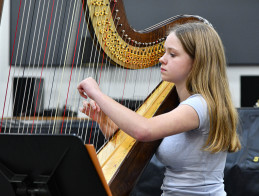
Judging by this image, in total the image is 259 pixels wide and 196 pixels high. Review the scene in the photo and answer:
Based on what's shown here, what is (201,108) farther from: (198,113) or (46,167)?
(46,167)

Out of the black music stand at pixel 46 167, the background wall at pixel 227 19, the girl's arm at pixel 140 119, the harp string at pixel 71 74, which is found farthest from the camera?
the background wall at pixel 227 19

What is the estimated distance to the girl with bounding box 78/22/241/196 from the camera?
1.46 m

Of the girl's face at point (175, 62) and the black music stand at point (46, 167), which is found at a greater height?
the girl's face at point (175, 62)

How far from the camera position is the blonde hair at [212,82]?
1.46 m

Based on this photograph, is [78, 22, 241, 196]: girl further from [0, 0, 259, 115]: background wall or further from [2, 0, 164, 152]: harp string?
[0, 0, 259, 115]: background wall

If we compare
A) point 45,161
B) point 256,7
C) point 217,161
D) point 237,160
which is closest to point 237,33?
point 256,7

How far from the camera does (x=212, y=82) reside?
1.51m

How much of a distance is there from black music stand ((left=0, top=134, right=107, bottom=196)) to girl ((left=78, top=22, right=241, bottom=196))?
1.22 ft

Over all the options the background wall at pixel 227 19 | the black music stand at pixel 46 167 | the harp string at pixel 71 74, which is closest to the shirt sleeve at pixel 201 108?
the harp string at pixel 71 74

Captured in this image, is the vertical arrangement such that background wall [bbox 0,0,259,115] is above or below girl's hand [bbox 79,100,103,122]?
above

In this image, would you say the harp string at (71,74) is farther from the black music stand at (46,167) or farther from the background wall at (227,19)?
the background wall at (227,19)

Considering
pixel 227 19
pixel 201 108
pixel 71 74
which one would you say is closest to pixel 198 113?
pixel 201 108

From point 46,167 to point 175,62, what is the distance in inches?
25.0

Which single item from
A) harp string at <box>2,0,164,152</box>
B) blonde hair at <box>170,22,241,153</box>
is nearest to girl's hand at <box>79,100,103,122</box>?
harp string at <box>2,0,164,152</box>
